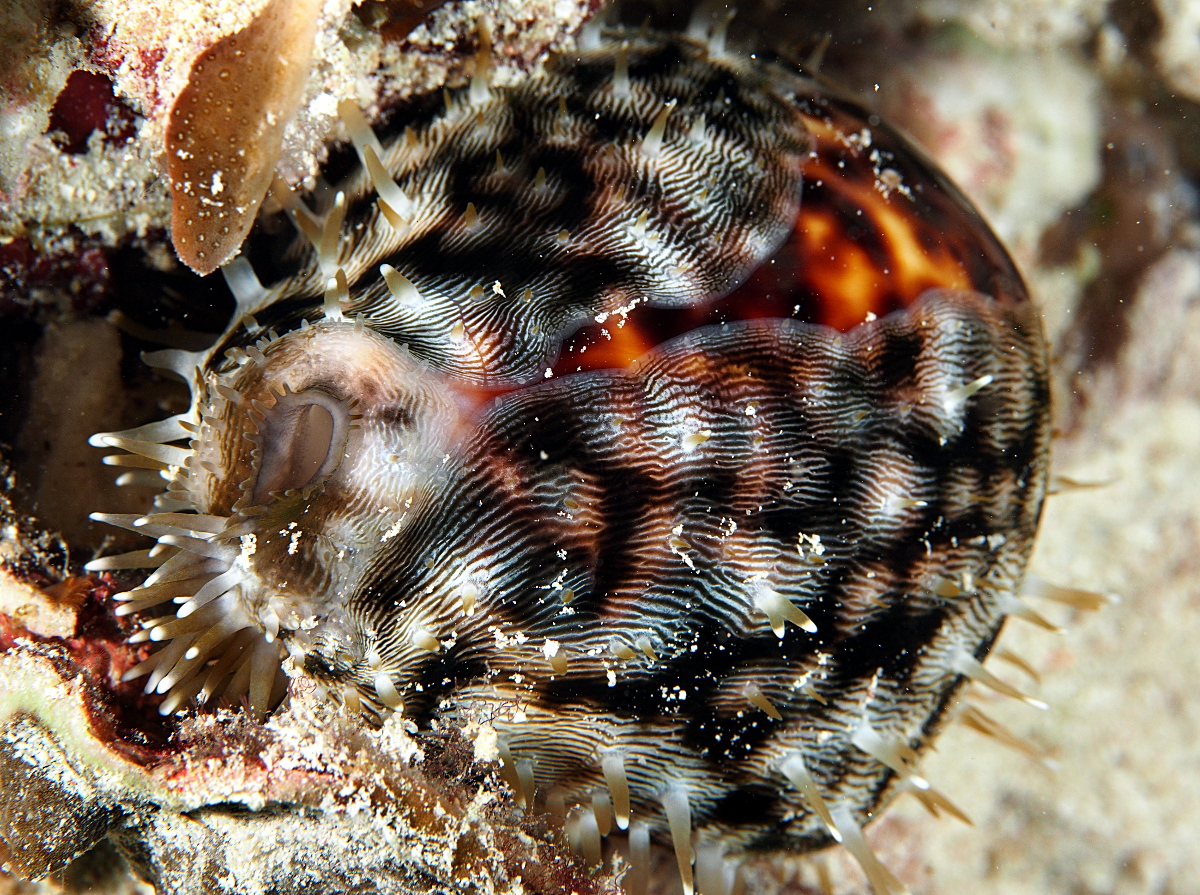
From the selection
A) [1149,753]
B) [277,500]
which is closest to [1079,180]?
[1149,753]

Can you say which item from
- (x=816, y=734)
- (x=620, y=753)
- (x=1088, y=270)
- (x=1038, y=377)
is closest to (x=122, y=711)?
(x=620, y=753)

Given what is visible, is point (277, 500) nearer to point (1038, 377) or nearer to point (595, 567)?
point (595, 567)

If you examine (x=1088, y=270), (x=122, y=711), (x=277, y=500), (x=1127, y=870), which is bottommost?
(x=1127, y=870)

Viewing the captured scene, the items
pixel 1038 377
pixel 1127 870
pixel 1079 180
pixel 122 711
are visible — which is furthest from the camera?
pixel 1127 870

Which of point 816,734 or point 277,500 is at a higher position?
point 277,500

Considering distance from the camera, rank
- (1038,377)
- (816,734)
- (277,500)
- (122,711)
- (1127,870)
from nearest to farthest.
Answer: (277,500) → (122,711) → (816,734) → (1038,377) → (1127,870)

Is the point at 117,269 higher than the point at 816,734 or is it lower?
higher

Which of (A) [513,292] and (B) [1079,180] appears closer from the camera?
(A) [513,292]

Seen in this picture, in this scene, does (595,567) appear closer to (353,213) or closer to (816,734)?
(816,734)

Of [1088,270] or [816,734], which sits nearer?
[816,734]
